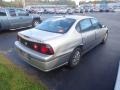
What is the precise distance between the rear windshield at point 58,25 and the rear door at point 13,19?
5118mm

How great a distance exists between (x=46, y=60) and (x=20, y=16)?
7502 millimetres

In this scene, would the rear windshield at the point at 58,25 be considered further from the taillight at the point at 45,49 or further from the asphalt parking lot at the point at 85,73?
the asphalt parking lot at the point at 85,73

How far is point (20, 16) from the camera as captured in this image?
10844mm

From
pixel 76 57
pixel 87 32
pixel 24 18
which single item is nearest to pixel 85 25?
pixel 87 32

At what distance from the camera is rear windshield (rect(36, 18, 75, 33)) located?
5043 millimetres

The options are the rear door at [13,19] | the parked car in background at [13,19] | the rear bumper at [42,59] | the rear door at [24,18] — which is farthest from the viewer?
the rear door at [24,18]

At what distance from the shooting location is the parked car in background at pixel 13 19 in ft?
32.0

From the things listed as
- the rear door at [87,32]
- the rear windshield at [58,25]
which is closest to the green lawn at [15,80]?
the rear windshield at [58,25]

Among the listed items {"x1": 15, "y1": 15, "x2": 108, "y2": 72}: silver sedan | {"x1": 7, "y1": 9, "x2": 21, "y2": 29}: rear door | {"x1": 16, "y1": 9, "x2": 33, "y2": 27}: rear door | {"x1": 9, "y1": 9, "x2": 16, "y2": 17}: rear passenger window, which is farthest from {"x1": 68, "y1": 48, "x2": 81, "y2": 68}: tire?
{"x1": 16, "y1": 9, "x2": 33, "y2": 27}: rear door

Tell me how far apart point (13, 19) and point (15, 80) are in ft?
22.0

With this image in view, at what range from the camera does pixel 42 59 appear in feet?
13.5

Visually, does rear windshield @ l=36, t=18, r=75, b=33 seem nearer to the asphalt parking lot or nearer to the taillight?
the taillight

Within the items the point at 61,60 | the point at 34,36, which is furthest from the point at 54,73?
the point at 34,36

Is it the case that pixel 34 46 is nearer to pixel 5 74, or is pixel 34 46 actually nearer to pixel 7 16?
pixel 5 74
